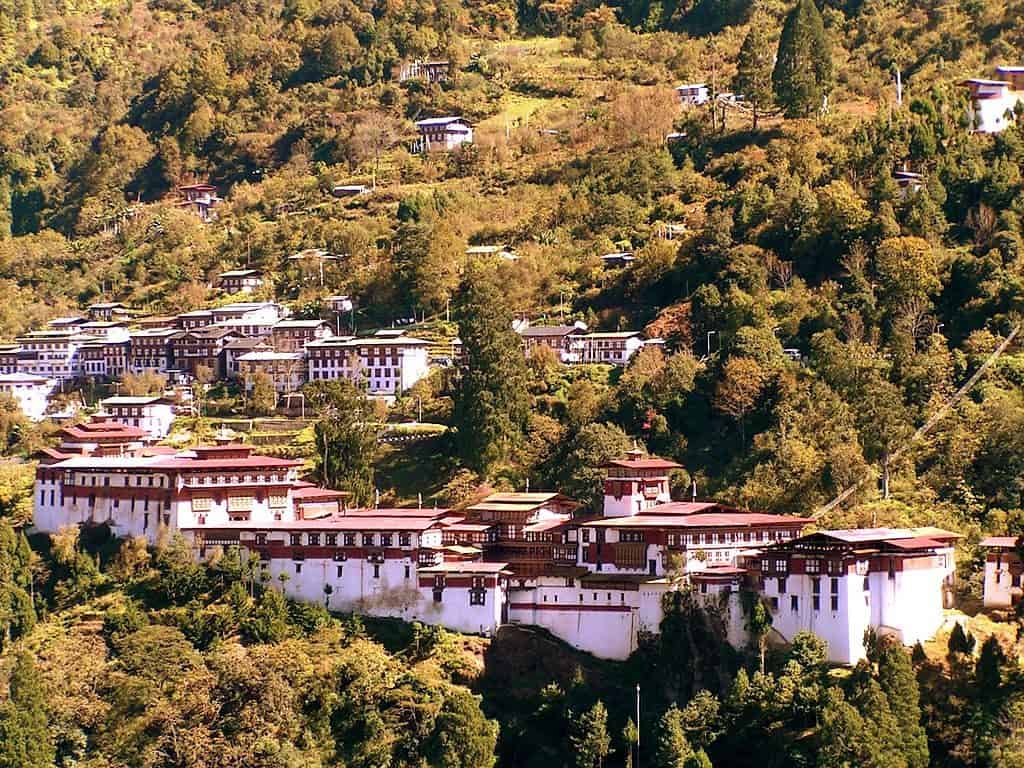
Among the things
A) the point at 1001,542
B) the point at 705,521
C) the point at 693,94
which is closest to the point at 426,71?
Answer: the point at 693,94

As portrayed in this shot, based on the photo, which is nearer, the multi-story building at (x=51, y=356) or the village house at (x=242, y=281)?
the multi-story building at (x=51, y=356)

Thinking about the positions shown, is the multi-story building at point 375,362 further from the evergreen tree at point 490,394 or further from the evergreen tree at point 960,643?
the evergreen tree at point 960,643

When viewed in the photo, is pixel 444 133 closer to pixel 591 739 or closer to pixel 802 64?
pixel 802 64

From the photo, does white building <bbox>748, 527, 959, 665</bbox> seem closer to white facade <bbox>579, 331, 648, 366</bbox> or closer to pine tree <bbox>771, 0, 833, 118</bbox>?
white facade <bbox>579, 331, 648, 366</bbox>

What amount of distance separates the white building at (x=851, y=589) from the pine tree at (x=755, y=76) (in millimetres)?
45554

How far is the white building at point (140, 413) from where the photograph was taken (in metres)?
82.4

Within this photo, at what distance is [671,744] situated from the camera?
55.3 meters

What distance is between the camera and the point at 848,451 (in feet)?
220

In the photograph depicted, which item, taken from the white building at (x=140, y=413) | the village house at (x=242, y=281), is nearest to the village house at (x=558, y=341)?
the white building at (x=140, y=413)

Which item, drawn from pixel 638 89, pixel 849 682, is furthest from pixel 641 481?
pixel 638 89

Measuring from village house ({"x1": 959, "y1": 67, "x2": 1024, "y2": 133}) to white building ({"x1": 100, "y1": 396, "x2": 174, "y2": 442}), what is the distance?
1518 inches

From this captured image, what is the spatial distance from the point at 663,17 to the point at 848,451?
64529mm

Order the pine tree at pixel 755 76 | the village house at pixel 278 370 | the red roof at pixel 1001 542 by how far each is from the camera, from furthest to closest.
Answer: the pine tree at pixel 755 76 < the village house at pixel 278 370 < the red roof at pixel 1001 542

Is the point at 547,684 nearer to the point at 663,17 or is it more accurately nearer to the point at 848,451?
the point at 848,451
